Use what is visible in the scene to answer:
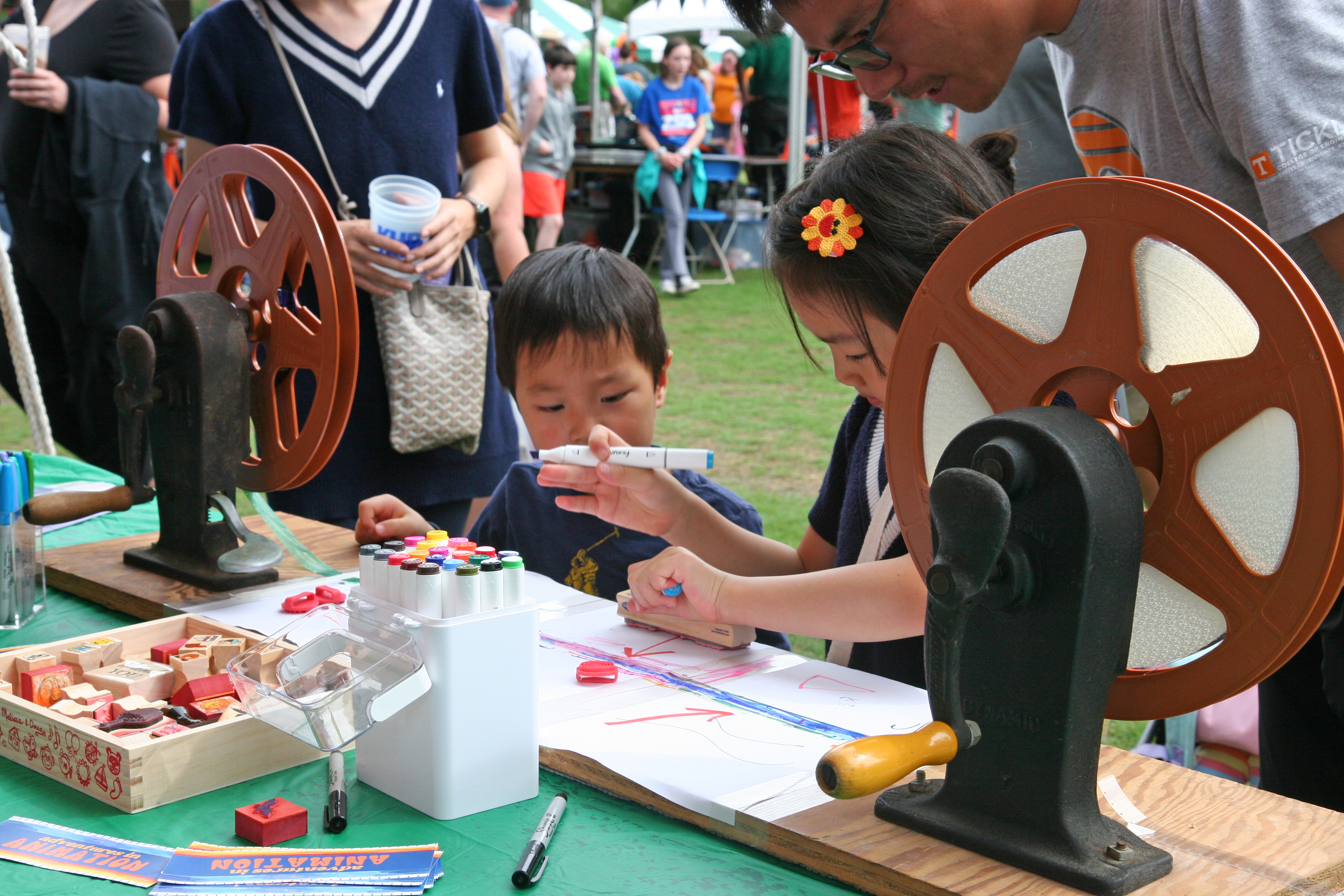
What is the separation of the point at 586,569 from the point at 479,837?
3.07ft

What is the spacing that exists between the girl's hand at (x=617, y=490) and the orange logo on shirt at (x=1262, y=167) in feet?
2.35

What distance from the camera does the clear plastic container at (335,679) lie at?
832mm

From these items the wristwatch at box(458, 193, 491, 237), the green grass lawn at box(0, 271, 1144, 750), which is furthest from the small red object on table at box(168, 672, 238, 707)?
the green grass lawn at box(0, 271, 1144, 750)

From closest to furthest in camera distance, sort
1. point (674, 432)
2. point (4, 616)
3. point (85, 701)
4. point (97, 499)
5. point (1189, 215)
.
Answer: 1. point (1189, 215)
2. point (85, 701)
3. point (4, 616)
4. point (97, 499)
5. point (674, 432)

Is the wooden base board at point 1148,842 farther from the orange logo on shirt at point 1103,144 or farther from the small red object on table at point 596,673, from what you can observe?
the orange logo on shirt at point 1103,144

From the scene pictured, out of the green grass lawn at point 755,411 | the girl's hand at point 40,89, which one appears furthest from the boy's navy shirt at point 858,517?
the girl's hand at point 40,89

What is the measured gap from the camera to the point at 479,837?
0.83m

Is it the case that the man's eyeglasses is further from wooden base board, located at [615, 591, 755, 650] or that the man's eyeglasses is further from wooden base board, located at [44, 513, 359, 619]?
wooden base board, located at [44, 513, 359, 619]

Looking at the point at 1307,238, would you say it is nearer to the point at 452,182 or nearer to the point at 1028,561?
the point at 1028,561

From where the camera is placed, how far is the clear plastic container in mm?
832

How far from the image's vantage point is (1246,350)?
28.0 inches

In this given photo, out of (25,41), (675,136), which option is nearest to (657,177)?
(675,136)

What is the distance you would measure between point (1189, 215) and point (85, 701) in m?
0.95

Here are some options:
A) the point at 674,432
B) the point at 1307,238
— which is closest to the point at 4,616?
the point at 1307,238
